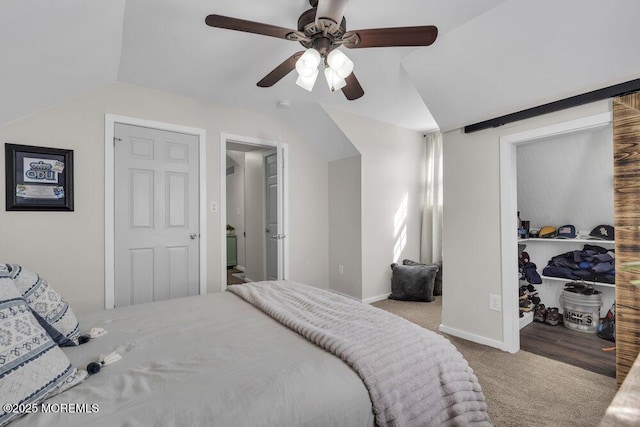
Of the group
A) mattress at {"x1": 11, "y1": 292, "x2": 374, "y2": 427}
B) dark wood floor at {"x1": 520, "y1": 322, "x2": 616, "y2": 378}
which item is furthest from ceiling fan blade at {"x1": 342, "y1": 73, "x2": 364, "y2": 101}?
dark wood floor at {"x1": 520, "y1": 322, "x2": 616, "y2": 378}

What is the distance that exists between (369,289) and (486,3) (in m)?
3.17

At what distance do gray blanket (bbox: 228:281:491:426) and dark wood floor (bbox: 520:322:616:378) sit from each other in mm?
1646

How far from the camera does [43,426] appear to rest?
2.55 feet

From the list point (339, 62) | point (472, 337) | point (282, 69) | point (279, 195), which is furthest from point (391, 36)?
point (472, 337)

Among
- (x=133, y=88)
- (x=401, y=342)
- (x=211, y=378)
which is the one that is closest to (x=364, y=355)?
(x=401, y=342)

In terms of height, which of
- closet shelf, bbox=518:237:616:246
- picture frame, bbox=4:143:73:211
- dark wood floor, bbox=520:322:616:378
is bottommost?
dark wood floor, bbox=520:322:616:378

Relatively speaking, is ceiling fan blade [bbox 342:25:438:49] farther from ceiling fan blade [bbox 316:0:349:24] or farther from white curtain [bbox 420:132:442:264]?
white curtain [bbox 420:132:442:264]

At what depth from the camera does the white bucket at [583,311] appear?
2893 millimetres

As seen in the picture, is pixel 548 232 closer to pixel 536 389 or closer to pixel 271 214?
pixel 536 389

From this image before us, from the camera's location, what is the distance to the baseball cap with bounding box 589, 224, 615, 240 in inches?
113

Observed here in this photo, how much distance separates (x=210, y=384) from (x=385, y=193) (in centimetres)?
354

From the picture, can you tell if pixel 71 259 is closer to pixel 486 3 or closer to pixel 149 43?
pixel 149 43

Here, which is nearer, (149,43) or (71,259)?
(149,43)

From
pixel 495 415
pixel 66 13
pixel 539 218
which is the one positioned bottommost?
pixel 495 415
